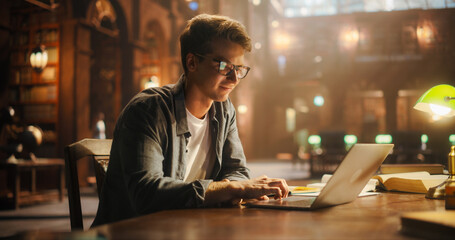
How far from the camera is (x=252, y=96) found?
67.9 ft

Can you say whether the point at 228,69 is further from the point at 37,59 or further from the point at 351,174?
the point at 37,59

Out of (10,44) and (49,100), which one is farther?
(49,100)

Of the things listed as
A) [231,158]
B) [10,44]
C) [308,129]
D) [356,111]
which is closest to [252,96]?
[308,129]

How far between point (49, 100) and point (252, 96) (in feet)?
43.8

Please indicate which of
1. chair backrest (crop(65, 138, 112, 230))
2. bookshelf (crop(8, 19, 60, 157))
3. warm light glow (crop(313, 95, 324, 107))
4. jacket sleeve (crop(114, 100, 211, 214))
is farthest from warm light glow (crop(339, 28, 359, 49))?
jacket sleeve (crop(114, 100, 211, 214))

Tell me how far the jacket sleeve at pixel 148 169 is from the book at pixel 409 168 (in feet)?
3.42

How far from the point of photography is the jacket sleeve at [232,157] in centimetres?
173

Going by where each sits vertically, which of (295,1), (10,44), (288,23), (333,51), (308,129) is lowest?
(308,129)

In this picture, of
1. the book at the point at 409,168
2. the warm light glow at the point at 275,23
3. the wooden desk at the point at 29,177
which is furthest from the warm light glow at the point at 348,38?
the book at the point at 409,168

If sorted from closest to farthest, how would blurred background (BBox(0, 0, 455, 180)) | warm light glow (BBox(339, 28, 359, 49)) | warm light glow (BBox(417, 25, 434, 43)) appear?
warm light glow (BBox(417, 25, 434, 43)), blurred background (BBox(0, 0, 455, 180)), warm light glow (BBox(339, 28, 359, 49))

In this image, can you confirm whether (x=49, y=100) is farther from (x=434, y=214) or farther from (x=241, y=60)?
(x=434, y=214)

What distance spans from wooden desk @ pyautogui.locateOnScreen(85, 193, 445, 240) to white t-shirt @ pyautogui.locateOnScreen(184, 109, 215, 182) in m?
0.55

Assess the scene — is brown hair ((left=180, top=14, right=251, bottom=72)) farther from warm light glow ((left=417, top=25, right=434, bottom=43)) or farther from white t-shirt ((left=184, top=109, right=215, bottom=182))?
warm light glow ((left=417, top=25, right=434, bottom=43))

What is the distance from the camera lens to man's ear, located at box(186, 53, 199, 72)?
1601 mm
